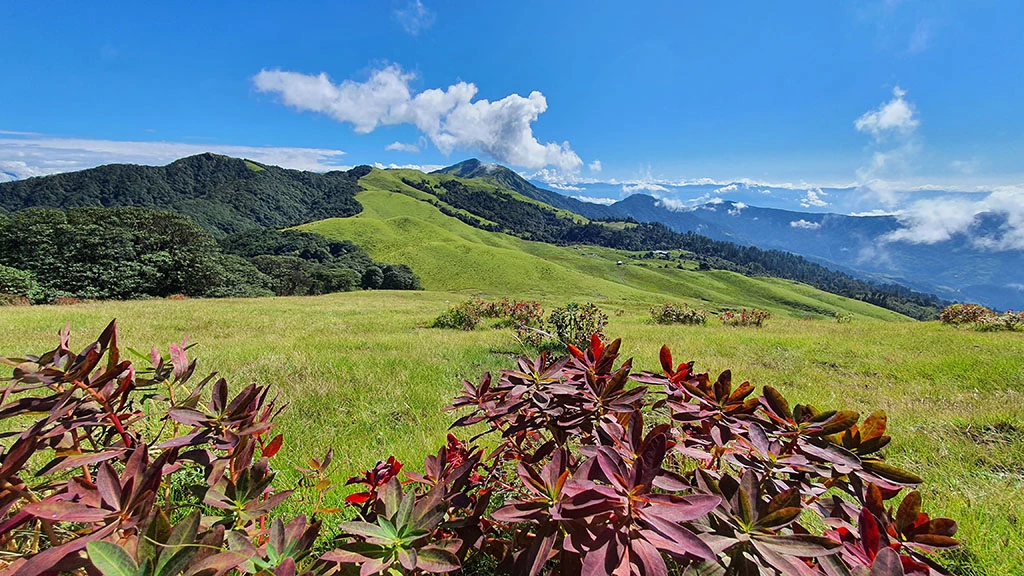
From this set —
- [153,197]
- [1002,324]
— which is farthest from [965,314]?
[153,197]

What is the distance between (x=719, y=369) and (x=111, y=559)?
24.3ft

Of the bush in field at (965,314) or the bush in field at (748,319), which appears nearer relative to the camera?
the bush in field at (965,314)

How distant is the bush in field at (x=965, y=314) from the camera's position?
12.1m

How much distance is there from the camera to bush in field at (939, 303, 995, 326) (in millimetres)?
12070

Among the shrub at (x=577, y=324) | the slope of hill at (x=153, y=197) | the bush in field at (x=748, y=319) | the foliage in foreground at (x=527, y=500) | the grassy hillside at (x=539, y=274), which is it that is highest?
the slope of hill at (x=153, y=197)

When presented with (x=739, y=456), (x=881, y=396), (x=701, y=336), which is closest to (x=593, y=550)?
(x=739, y=456)

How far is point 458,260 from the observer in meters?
108

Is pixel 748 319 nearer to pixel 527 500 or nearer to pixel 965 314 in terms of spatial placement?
pixel 965 314

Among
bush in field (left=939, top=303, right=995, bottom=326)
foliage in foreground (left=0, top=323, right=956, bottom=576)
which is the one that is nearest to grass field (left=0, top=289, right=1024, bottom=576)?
bush in field (left=939, top=303, right=995, bottom=326)

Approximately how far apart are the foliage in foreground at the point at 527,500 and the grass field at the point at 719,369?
164 centimetres

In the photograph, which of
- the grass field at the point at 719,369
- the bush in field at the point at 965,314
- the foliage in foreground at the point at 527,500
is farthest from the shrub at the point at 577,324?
the bush in field at the point at 965,314

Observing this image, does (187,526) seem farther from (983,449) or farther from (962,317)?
(962,317)

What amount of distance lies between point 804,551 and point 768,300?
147m

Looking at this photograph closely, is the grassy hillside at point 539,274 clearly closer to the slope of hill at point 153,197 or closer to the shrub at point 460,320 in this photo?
the slope of hill at point 153,197
